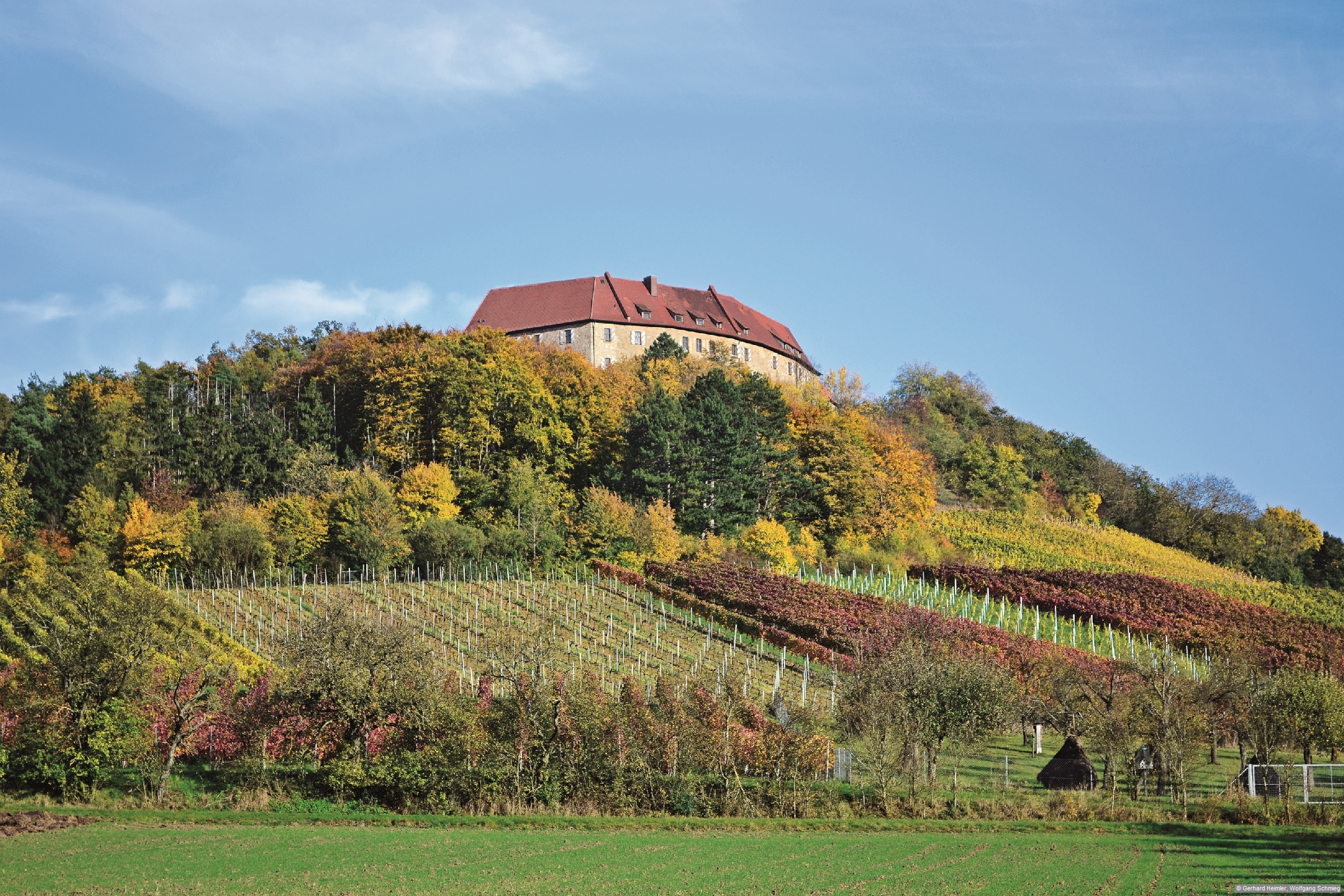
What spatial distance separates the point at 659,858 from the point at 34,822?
48.2 ft

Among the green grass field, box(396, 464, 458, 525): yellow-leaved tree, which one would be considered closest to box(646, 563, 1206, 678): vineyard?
box(396, 464, 458, 525): yellow-leaved tree

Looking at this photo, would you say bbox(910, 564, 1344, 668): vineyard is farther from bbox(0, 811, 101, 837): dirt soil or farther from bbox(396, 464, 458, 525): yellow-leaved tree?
bbox(0, 811, 101, 837): dirt soil

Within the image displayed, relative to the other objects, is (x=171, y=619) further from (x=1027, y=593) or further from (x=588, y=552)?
(x=1027, y=593)

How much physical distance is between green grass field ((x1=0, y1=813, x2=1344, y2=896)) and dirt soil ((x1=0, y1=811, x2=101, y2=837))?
59 cm

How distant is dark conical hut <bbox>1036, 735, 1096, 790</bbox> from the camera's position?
35969mm

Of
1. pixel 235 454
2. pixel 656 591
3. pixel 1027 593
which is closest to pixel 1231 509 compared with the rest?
pixel 1027 593

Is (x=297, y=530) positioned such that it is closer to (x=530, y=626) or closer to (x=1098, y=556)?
(x=530, y=626)

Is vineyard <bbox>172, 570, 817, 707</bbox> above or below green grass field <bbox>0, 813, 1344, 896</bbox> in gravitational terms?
above

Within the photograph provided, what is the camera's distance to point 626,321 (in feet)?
324

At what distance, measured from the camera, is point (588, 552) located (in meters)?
67.1

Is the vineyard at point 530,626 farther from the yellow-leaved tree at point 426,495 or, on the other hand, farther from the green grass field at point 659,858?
the green grass field at point 659,858

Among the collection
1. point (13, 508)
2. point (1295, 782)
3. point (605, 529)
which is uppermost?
point (13, 508)

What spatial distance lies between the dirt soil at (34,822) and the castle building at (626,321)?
219 ft

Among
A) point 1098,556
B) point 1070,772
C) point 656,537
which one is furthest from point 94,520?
point 1098,556
